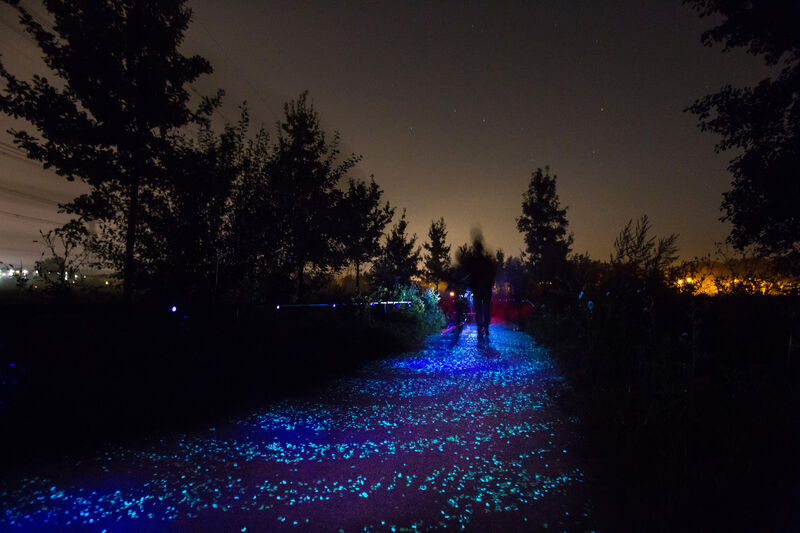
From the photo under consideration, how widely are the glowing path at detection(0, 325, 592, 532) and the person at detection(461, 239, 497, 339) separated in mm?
5919

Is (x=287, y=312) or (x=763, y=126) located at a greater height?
(x=763, y=126)

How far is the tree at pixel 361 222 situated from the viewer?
18109mm

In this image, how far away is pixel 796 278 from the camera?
499 cm

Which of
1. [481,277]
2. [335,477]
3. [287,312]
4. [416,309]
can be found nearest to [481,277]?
[481,277]

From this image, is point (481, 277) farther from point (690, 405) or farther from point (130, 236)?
point (130, 236)

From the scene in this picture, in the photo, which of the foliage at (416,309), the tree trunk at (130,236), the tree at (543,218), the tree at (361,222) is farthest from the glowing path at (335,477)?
the tree at (543,218)

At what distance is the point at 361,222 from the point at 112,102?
12.1m

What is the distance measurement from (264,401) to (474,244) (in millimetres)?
7276

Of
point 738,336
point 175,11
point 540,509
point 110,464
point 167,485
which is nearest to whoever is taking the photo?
point 540,509

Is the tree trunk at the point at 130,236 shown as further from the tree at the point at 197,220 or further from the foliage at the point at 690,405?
the foliage at the point at 690,405

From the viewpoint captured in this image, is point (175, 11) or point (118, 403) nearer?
point (118, 403)

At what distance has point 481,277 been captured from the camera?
33.3ft

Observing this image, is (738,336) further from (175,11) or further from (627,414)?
(175,11)

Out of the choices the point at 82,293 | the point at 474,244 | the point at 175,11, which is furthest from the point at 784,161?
the point at 82,293
